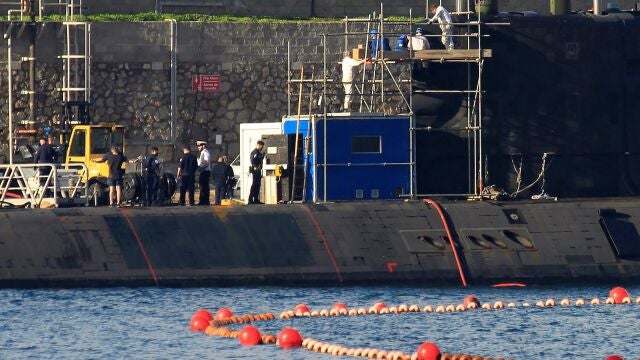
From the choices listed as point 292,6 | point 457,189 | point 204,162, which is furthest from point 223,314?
point 292,6

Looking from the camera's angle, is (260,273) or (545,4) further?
(545,4)

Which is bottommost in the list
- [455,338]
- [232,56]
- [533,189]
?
[455,338]

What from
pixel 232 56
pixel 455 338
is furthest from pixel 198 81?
pixel 455 338

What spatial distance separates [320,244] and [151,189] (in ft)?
15.6

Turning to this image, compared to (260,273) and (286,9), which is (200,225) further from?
(286,9)

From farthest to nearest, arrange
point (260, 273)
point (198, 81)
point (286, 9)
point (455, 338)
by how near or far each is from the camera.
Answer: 1. point (286, 9)
2. point (198, 81)
3. point (260, 273)
4. point (455, 338)

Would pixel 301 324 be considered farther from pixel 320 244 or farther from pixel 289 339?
pixel 320 244

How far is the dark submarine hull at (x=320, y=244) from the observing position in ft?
109

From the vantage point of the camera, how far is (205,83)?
51.3 m

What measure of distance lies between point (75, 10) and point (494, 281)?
893 inches

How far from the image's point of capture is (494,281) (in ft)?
113

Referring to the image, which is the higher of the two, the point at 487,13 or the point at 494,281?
the point at 487,13

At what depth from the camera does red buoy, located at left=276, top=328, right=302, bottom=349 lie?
2706 cm

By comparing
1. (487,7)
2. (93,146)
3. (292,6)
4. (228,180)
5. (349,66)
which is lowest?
(228,180)
